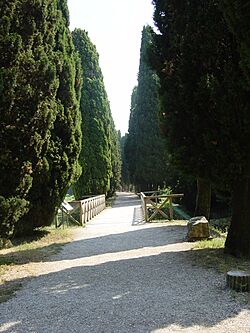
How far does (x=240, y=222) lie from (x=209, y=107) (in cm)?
233

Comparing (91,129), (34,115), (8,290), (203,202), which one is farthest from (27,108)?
(91,129)

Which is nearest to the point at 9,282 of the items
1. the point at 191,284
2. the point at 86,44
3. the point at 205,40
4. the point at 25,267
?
the point at 25,267

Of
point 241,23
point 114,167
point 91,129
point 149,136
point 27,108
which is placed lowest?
point 27,108

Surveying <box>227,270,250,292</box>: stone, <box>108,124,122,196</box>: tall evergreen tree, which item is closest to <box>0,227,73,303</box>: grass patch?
<box>227,270,250,292</box>: stone

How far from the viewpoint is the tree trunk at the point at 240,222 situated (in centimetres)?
740

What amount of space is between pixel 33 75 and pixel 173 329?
20.5ft

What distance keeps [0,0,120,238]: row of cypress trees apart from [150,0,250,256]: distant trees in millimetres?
2856

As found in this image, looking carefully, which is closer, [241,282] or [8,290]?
[241,282]

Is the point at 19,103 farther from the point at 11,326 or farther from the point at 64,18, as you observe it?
the point at 64,18

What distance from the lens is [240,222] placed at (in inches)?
295

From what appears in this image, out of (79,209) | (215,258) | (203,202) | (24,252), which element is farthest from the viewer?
(79,209)

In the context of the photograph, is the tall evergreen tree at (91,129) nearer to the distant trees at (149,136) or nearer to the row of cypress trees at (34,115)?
the distant trees at (149,136)

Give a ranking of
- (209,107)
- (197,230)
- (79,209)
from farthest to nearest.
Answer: (79,209), (197,230), (209,107)

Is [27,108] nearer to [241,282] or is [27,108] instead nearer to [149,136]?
[241,282]
